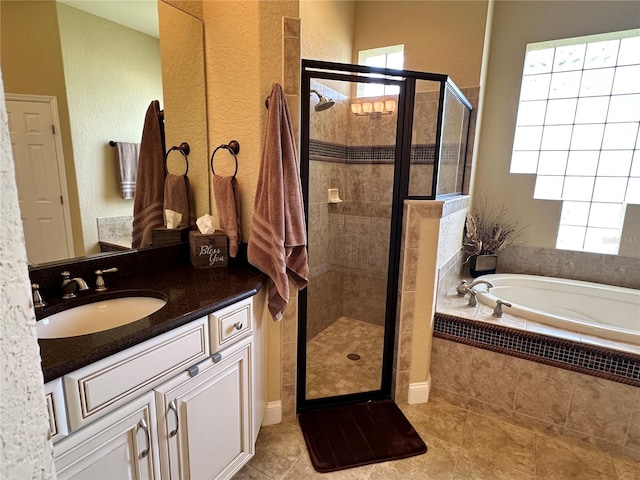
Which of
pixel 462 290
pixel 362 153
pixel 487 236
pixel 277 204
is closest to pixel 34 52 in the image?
pixel 277 204

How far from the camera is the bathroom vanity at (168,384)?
2.95ft

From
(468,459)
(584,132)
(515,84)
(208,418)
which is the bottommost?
(468,459)

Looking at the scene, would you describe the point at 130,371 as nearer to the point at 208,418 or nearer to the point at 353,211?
the point at 208,418

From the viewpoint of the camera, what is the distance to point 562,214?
289 centimetres

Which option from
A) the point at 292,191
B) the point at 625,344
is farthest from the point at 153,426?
the point at 625,344

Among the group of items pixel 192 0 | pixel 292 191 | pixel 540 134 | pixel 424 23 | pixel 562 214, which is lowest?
pixel 562 214

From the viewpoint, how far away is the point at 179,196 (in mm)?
1803

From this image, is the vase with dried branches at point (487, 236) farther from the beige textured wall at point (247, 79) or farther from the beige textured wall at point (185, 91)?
the beige textured wall at point (185, 91)

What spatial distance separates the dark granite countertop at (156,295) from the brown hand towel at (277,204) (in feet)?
0.35

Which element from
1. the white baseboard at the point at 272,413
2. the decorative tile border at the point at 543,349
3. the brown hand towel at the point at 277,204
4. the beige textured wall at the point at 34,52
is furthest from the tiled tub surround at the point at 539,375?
the beige textured wall at the point at 34,52

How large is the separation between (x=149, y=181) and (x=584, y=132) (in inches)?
128

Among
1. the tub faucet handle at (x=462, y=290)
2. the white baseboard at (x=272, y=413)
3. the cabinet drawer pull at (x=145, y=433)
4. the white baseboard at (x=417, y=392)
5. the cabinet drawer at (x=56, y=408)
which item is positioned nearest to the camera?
the cabinet drawer at (x=56, y=408)

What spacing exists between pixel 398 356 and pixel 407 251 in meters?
0.67

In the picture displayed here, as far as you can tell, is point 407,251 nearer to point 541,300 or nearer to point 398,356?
point 398,356
